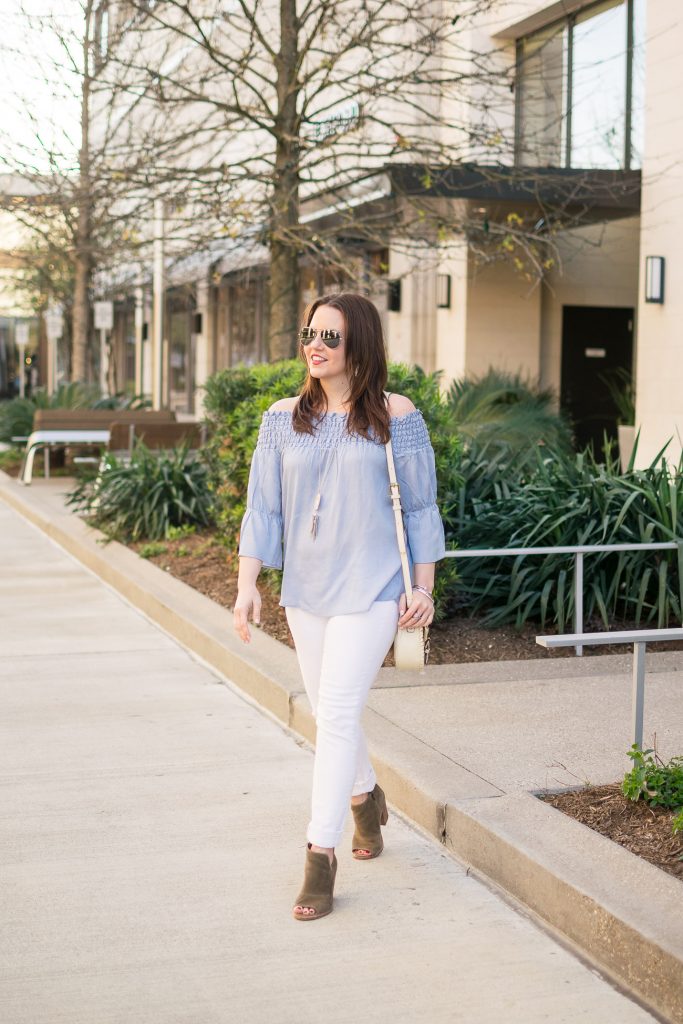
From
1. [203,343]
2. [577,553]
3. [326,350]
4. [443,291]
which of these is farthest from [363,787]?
[203,343]

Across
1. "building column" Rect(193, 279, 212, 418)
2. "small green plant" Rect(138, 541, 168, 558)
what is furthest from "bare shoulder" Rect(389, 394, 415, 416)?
"building column" Rect(193, 279, 212, 418)

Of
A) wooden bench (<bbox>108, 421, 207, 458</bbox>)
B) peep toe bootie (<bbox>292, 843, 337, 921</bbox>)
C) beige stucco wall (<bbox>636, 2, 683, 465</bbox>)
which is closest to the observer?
peep toe bootie (<bbox>292, 843, 337, 921</bbox>)

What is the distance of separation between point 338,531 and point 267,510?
0.27m

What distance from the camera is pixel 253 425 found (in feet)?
30.8

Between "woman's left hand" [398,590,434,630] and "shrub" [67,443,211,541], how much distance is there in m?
8.12

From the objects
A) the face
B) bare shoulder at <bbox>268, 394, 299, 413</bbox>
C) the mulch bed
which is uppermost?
the face

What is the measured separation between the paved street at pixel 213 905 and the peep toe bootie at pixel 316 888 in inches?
1.8

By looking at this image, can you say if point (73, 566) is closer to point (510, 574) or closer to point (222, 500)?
point (222, 500)

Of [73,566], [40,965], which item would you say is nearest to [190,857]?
[40,965]

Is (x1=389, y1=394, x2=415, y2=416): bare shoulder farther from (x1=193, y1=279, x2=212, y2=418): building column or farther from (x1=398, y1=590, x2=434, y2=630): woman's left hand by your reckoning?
(x1=193, y1=279, x2=212, y2=418): building column

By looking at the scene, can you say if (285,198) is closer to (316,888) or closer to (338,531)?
(338,531)

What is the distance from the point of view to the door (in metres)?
20.3

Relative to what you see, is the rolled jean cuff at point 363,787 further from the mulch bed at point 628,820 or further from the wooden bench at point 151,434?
the wooden bench at point 151,434

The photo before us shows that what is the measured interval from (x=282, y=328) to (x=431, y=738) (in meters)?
8.68
